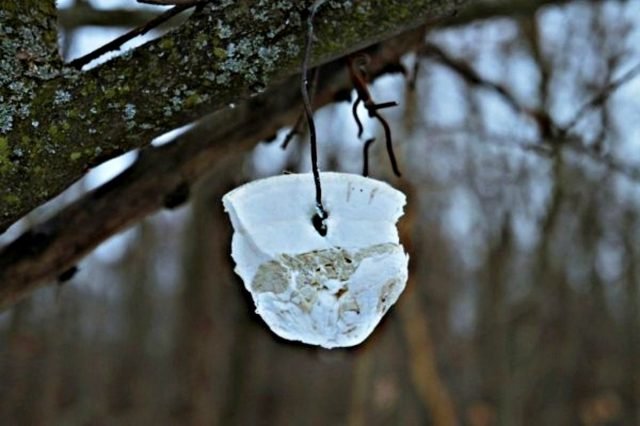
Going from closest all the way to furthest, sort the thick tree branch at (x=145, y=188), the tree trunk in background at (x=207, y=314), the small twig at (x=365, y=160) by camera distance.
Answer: the small twig at (x=365, y=160) → the thick tree branch at (x=145, y=188) → the tree trunk in background at (x=207, y=314)

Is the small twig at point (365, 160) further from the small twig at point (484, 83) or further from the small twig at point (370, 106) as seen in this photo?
the small twig at point (484, 83)

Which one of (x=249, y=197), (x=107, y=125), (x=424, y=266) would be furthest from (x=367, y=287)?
(x=424, y=266)

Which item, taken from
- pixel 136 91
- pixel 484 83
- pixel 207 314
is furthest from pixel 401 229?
pixel 207 314

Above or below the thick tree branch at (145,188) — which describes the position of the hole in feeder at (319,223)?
above

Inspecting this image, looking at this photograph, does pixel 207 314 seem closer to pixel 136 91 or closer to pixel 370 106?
pixel 370 106

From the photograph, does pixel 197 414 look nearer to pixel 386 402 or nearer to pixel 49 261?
pixel 386 402

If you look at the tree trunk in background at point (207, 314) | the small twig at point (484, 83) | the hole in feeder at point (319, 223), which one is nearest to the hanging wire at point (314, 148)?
the hole in feeder at point (319, 223)

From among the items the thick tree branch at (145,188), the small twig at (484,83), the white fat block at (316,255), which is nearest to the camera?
the white fat block at (316,255)
